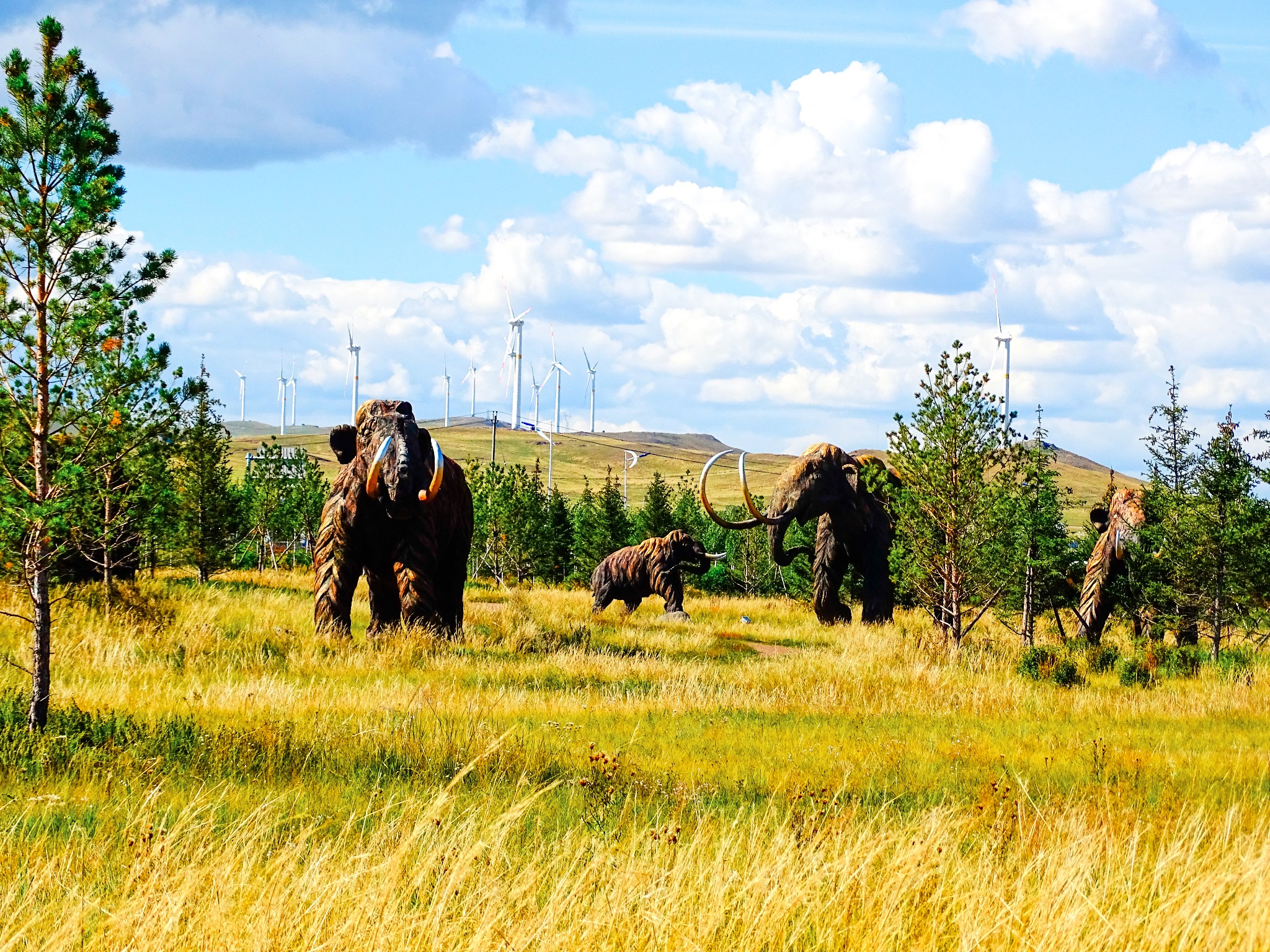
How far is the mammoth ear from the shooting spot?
17688 mm

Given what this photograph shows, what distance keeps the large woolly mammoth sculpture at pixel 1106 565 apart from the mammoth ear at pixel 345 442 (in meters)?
13.6

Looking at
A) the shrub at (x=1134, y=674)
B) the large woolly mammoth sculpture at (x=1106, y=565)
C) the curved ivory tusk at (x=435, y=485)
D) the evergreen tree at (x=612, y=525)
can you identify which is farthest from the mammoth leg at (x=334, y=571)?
the evergreen tree at (x=612, y=525)

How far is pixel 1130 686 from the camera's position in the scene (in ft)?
54.4

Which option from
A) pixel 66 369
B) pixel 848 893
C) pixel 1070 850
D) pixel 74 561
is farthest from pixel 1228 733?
pixel 74 561

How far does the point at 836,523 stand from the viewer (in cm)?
2412

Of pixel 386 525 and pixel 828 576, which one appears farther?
pixel 828 576

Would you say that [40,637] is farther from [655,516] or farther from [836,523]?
[655,516]

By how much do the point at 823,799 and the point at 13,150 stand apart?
7.65 m

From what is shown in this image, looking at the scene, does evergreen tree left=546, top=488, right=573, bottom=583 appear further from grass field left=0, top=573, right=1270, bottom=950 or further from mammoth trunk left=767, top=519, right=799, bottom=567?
grass field left=0, top=573, right=1270, bottom=950

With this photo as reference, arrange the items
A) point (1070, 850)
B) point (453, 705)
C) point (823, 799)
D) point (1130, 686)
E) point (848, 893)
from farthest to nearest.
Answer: point (1130, 686), point (453, 705), point (823, 799), point (1070, 850), point (848, 893)

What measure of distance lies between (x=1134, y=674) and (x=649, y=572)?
10.3 m

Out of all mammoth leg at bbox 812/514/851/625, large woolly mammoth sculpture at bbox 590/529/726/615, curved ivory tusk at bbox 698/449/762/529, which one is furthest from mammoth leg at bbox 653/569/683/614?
mammoth leg at bbox 812/514/851/625

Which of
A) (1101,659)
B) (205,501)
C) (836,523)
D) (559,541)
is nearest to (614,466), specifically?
(559,541)

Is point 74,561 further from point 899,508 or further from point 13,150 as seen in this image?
point 899,508
